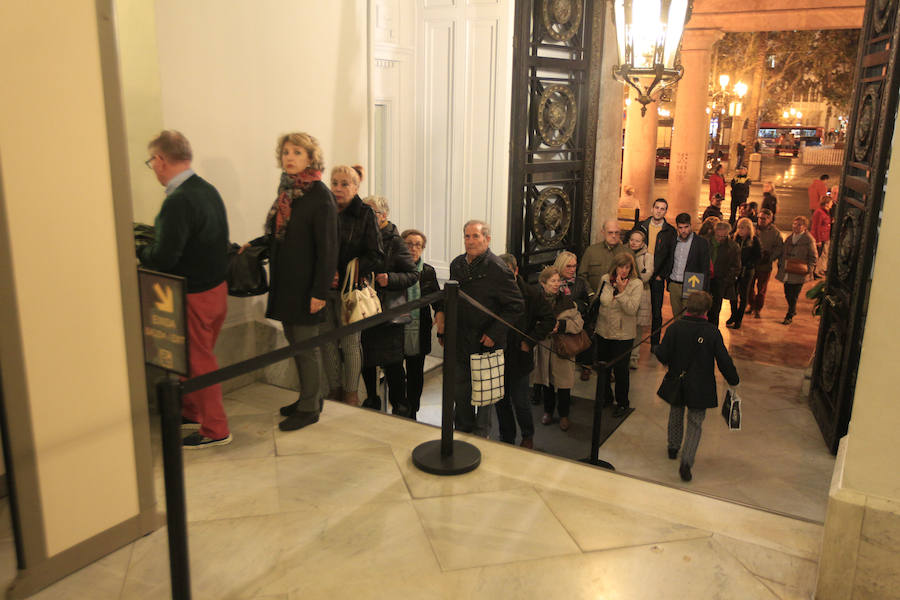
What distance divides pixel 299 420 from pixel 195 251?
122 centimetres

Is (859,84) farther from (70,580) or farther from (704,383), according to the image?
(70,580)

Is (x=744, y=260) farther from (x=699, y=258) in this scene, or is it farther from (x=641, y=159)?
(x=641, y=159)

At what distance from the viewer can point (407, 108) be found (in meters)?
8.33

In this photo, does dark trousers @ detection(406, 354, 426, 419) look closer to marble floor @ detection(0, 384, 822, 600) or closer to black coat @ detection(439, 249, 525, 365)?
black coat @ detection(439, 249, 525, 365)

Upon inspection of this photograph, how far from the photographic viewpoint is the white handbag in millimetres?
4945

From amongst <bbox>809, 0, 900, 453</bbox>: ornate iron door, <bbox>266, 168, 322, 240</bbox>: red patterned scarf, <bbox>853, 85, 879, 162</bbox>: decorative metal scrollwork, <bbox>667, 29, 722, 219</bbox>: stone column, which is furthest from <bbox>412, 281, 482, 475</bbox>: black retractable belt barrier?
<bbox>667, 29, 722, 219</bbox>: stone column

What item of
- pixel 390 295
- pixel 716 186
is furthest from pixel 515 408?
pixel 716 186

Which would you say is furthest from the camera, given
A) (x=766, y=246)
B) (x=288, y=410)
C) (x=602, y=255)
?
(x=766, y=246)

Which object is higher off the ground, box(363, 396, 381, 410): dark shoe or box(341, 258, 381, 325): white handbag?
box(341, 258, 381, 325): white handbag

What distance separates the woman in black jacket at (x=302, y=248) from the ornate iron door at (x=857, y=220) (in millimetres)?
4051

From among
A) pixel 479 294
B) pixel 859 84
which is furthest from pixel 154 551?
pixel 859 84

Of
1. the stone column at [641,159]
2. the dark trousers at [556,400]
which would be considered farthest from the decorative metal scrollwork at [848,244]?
the stone column at [641,159]

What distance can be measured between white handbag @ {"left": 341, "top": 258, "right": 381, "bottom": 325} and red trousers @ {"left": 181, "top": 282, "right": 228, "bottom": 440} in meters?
0.84

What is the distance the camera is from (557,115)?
8664 millimetres
